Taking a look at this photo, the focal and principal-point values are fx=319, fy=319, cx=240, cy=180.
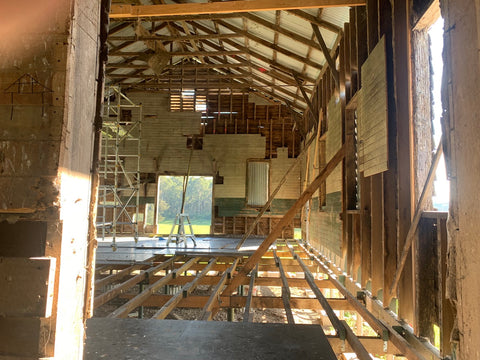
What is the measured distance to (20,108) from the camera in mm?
1335

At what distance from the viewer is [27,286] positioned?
1.25 meters

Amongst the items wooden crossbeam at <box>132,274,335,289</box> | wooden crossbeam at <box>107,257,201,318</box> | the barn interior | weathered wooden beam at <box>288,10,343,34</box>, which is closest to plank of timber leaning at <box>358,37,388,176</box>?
the barn interior

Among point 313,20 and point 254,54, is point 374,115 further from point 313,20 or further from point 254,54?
point 254,54

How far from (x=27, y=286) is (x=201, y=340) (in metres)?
1.50

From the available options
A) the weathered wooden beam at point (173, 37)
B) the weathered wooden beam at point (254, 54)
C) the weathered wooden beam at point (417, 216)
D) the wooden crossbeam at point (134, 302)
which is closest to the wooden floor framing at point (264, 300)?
the wooden crossbeam at point (134, 302)

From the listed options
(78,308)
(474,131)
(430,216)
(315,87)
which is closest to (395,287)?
(430,216)

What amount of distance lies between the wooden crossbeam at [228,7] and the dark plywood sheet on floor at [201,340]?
422cm

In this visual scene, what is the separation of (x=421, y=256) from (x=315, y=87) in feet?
24.3

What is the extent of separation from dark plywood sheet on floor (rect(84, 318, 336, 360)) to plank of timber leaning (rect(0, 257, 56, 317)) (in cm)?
108

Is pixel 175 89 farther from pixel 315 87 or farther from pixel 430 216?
pixel 430 216

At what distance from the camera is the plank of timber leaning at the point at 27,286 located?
4.09 ft

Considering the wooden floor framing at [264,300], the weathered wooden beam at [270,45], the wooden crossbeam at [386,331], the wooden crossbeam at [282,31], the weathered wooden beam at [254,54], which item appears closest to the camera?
the wooden crossbeam at [386,331]

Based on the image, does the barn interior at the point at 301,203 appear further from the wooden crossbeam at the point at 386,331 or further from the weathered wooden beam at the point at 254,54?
the weathered wooden beam at the point at 254,54

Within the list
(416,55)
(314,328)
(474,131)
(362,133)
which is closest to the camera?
(474,131)
